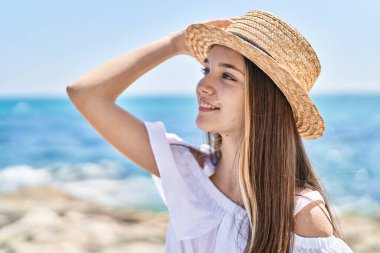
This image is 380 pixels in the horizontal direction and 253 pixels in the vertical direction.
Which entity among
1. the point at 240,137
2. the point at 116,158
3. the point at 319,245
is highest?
the point at 116,158

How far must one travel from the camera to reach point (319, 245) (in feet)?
7.06

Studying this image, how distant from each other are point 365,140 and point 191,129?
225 inches

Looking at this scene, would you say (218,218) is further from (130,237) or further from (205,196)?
(130,237)

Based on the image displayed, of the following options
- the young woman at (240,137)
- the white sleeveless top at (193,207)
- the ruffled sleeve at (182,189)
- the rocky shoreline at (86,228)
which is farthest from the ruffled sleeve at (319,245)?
the rocky shoreline at (86,228)

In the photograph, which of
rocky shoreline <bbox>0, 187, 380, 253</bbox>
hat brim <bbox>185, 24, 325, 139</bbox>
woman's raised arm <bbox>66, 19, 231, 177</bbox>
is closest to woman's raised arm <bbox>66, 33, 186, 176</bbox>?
woman's raised arm <bbox>66, 19, 231, 177</bbox>

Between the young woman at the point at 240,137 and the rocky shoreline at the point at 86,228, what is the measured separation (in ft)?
14.2

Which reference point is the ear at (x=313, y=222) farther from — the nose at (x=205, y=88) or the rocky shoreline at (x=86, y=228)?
the rocky shoreline at (x=86, y=228)

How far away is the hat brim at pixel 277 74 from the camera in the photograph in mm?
2176

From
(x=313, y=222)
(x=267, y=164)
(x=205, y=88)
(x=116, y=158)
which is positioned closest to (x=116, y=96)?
(x=205, y=88)

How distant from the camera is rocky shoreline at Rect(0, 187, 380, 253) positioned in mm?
7027

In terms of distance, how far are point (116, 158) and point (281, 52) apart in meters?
11.0

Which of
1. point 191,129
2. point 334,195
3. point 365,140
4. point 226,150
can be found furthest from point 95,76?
point 191,129

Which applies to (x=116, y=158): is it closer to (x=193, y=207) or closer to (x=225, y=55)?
(x=193, y=207)

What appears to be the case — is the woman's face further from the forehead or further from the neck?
the neck
